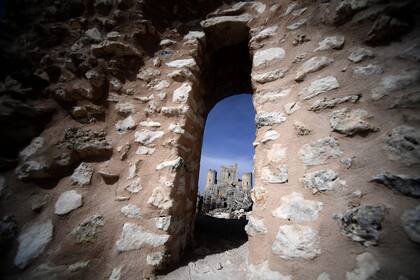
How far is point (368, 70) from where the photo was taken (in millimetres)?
1394

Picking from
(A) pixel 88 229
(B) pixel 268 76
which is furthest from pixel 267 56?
(A) pixel 88 229

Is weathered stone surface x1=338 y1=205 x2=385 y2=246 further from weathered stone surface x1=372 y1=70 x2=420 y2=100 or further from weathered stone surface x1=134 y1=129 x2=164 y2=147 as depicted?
weathered stone surface x1=134 y1=129 x2=164 y2=147

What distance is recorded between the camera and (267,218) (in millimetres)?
1418

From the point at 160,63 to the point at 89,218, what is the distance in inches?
66.5

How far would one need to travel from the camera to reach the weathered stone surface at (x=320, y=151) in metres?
1.33

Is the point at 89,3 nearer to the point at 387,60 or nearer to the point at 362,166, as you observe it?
the point at 387,60

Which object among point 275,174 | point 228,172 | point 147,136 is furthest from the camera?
point 228,172

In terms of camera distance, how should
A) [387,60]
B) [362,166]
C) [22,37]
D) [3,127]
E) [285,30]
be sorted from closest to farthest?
1. [362,166]
2. [387,60]
3. [3,127]
4. [285,30]
5. [22,37]

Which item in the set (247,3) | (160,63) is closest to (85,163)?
(160,63)

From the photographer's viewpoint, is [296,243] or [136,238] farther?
[136,238]

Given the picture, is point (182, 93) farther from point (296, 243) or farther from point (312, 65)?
point (296, 243)

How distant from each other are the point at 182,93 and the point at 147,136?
22.3 inches

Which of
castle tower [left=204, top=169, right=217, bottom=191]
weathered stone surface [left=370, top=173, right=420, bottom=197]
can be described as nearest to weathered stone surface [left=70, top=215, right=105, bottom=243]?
weathered stone surface [left=370, top=173, right=420, bottom=197]

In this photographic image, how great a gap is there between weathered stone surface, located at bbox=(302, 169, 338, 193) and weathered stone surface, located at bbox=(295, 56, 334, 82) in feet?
2.60
